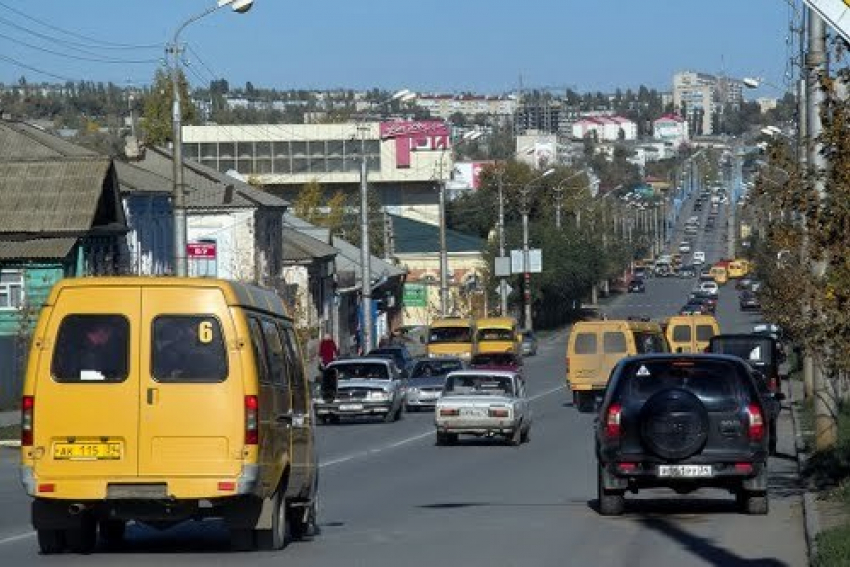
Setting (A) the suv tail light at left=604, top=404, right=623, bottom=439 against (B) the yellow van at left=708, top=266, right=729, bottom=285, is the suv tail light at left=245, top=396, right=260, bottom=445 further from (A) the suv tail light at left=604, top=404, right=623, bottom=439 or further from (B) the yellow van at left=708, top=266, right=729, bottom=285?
(B) the yellow van at left=708, top=266, right=729, bottom=285

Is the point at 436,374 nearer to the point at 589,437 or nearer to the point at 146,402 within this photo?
the point at 589,437

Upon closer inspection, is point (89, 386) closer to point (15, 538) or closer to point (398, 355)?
point (15, 538)

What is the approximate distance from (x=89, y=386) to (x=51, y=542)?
1.66 m

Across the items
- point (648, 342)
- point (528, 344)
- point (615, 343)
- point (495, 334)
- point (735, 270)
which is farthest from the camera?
point (735, 270)

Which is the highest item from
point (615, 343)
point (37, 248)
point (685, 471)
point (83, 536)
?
point (37, 248)

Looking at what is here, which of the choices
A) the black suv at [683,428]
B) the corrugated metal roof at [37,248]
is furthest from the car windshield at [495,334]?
the black suv at [683,428]

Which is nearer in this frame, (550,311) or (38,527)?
(38,527)

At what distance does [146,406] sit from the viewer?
1591 centimetres

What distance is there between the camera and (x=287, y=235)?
309 feet

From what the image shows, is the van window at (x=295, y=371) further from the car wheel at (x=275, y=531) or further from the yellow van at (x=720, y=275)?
the yellow van at (x=720, y=275)

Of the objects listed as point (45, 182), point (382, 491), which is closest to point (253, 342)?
point (382, 491)

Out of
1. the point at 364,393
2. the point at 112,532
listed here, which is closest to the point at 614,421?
the point at 112,532

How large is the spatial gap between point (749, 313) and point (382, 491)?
93.0 metres

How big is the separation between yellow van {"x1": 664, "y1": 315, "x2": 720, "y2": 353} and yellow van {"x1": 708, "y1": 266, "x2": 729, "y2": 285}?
99.9 meters
